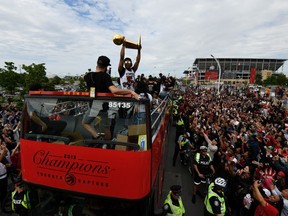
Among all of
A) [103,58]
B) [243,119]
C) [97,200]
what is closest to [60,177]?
[97,200]

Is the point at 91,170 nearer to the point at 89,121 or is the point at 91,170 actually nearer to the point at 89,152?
the point at 89,152

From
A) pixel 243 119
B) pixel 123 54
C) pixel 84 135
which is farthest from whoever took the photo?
pixel 243 119

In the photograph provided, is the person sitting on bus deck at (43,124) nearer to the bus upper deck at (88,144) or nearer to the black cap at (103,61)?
the bus upper deck at (88,144)

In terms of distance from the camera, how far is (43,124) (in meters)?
3.38

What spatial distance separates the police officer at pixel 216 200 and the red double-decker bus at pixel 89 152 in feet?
7.11

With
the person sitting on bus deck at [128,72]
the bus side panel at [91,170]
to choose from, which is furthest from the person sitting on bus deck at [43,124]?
the person sitting on bus deck at [128,72]

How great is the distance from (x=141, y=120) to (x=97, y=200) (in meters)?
1.28

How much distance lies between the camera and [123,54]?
171 inches

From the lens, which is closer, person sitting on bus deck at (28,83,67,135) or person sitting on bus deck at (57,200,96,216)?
person sitting on bus deck at (57,200,96,216)

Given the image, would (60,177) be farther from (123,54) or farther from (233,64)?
(233,64)

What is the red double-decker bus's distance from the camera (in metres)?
2.85

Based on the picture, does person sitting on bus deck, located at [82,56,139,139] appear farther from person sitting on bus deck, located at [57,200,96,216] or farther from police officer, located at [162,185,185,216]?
police officer, located at [162,185,185,216]

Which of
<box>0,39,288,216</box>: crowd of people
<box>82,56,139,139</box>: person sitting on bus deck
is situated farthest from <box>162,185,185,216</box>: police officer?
<box>82,56,139,139</box>: person sitting on bus deck

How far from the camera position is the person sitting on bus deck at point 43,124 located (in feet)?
11.0
